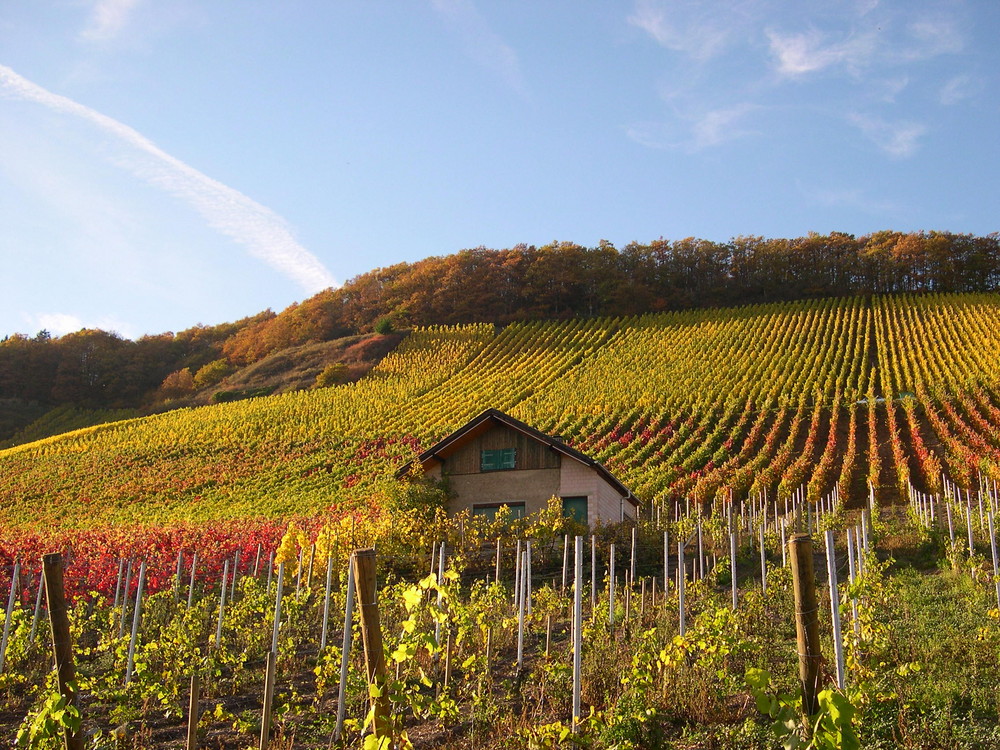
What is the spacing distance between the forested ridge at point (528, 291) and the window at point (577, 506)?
5787 centimetres

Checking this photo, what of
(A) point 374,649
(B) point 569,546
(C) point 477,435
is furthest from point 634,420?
(A) point 374,649

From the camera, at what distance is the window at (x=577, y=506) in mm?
21906

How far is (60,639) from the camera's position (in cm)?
535

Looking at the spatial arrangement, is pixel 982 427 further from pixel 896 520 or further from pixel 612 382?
pixel 612 382

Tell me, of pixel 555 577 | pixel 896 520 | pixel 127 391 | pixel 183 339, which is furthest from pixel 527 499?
pixel 183 339

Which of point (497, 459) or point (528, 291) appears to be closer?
point (497, 459)

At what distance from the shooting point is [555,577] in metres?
16.8

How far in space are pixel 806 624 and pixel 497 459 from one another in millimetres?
18370

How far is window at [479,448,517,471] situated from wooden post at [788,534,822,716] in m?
18.2

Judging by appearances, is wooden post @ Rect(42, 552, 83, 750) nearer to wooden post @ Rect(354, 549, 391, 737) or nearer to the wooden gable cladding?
wooden post @ Rect(354, 549, 391, 737)

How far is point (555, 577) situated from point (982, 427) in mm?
25691

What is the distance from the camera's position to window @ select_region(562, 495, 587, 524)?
21906 mm

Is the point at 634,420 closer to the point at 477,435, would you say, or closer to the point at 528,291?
A: the point at 477,435

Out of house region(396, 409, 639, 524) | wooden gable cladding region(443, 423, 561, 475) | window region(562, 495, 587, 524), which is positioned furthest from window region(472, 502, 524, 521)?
window region(562, 495, 587, 524)
